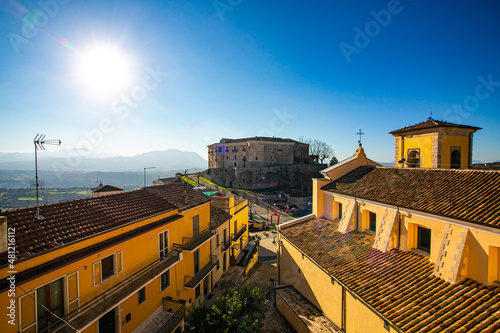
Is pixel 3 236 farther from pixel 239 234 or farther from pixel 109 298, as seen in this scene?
pixel 239 234

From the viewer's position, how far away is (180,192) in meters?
15.0

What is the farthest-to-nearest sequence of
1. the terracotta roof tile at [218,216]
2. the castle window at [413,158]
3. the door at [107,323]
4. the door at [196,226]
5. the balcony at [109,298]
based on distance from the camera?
the terracotta roof tile at [218,216], the castle window at [413,158], the door at [196,226], the door at [107,323], the balcony at [109,298]

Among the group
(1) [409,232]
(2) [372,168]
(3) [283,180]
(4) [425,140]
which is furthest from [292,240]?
(3) [283,180]

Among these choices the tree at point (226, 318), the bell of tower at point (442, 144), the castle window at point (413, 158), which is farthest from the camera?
the castle window at point (413, 158)

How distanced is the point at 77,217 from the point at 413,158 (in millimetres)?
22066

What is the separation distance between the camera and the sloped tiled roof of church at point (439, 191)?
25.6ft

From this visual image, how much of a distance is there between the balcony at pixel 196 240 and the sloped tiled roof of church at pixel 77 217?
221 centimetres

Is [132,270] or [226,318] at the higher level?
[132,270]

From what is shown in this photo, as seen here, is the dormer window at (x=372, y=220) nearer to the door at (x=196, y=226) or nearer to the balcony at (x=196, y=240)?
the balcony at (x=196, y=240)

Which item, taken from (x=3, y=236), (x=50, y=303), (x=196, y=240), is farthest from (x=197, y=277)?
(x=3, y=236)

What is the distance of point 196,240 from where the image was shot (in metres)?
13.9

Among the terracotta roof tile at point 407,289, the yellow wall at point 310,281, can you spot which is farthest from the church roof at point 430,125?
the yellow wall at point 310,281

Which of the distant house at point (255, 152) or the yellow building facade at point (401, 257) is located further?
the distant house at point (255, 152)

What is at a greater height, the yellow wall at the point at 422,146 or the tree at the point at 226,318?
the yellow wall at the point at 422,146
